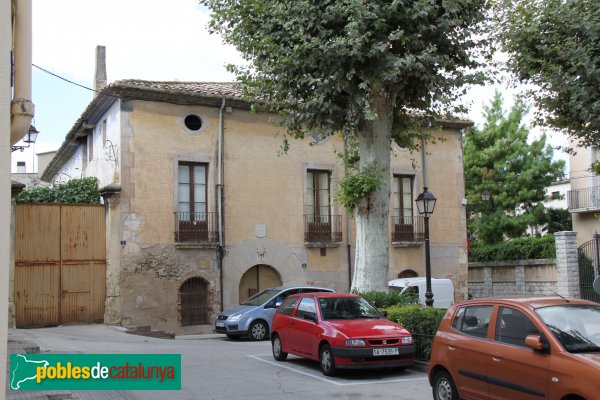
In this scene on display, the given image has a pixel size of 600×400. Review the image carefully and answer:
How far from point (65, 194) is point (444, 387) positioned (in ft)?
55.0

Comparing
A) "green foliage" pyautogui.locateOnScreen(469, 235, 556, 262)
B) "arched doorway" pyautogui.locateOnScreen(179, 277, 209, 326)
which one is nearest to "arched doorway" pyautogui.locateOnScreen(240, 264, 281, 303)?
"arched doorway" pyautogui.locateOnScreen(179, 277, 209, 326)

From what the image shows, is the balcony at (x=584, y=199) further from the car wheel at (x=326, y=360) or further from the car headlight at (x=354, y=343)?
the car headlight at (x=354, y=343)

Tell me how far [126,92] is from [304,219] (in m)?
7.78

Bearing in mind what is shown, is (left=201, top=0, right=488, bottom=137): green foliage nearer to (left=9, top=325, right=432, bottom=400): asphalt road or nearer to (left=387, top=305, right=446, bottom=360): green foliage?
(left=387, top=305, right=446, bottom=360): green foliage

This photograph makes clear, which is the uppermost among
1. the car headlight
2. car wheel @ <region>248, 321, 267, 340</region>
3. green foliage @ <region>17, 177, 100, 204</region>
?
green foliage @ <region>17, 177, 100, 204</region>

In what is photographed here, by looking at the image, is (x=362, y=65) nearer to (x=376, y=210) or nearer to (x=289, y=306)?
(x=376, y=210)

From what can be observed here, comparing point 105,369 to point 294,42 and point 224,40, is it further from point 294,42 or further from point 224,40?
point 224,40

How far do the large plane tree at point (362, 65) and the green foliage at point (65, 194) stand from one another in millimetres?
8622

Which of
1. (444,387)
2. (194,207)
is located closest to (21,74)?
(444,387)

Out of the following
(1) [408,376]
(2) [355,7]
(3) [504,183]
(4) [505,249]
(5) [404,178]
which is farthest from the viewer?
(3) [504,183]

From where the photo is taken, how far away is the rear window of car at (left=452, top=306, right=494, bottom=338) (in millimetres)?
7656

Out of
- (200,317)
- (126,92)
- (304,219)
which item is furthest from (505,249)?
(126,92)

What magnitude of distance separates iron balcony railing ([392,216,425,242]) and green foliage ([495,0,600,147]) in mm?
8940

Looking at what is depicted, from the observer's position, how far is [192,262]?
2069 centimetres
